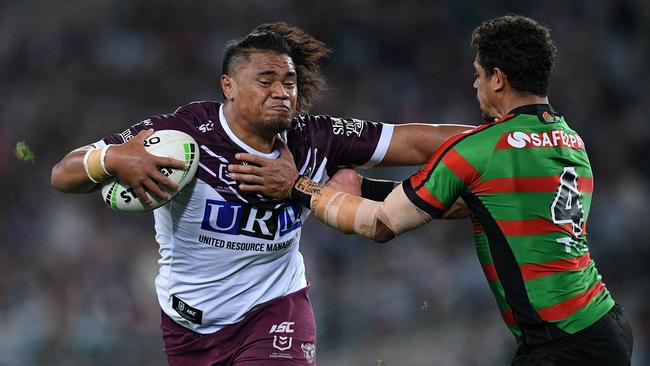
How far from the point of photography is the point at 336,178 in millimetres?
5031

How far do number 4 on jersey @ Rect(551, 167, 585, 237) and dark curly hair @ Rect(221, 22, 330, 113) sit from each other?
1.54 meters

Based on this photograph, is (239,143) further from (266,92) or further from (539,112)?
(539,112)

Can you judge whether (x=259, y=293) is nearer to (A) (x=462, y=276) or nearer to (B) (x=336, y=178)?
(B) (x=336, y=178)

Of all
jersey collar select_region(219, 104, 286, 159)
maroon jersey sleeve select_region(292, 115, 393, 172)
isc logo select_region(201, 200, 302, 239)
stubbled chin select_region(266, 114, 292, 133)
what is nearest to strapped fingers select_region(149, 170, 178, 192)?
isc logo select_region(201, 200, 302, 239)

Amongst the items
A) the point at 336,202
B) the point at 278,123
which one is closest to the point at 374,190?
the point at 336,202

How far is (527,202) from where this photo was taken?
4090 millimetres

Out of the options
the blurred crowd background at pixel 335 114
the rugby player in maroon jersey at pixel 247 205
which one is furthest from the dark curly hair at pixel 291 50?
the blurred crowd background at pixel 335 114

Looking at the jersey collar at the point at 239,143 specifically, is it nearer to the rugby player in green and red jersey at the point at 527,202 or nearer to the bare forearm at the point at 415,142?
the bare forearm at the point at 415,142

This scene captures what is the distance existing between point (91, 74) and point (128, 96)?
1.82 ft

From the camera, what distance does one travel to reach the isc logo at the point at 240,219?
4.73 metres

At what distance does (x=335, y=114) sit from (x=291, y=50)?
5.98 m

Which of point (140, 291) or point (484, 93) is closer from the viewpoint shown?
point (484, 93)

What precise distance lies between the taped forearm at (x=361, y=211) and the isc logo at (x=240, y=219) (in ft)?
0.68

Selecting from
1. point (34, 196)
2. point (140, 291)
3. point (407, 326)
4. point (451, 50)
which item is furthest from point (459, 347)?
point (34, 196)
